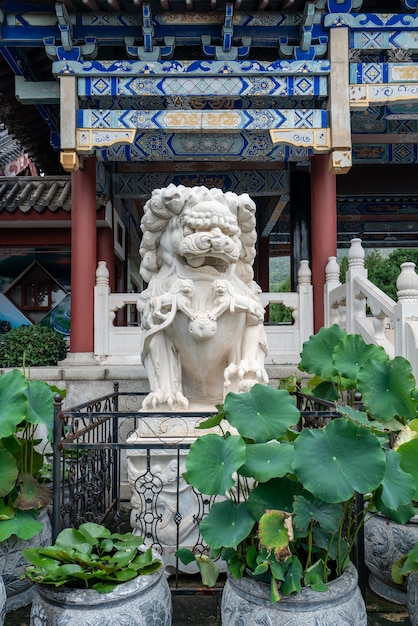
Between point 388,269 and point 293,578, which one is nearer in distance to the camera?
point 293,578

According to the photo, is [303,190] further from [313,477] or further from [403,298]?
[313,477]

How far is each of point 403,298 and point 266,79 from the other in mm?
3234

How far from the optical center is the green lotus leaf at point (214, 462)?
5.80 ft

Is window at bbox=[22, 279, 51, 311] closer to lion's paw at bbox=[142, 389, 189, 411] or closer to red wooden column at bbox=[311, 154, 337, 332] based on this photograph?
red wooden column at bbox=[311, 154, 337, 332]

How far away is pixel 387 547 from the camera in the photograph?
98.1 inches

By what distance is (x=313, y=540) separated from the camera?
1.91 meters

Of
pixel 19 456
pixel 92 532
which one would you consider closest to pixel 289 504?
pixel 92 532

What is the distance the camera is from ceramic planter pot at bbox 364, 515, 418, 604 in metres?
2.47

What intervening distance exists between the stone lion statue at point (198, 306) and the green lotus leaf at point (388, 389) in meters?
0.74

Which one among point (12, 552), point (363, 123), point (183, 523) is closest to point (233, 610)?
point (183, 523)

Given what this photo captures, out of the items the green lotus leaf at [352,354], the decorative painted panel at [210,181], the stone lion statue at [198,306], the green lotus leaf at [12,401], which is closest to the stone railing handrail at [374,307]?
the green lotus leaf at [352,354]

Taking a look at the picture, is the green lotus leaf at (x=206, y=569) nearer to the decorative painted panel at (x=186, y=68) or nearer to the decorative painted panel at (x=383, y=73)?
the decorative painted panel at (x=186, y=68)

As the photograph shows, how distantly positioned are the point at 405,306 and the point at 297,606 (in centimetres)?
268

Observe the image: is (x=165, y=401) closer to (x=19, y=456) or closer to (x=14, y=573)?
(x=19, y=456)
